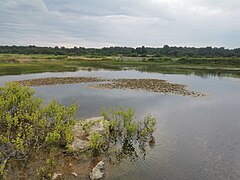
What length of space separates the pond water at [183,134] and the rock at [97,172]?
10.7 inches

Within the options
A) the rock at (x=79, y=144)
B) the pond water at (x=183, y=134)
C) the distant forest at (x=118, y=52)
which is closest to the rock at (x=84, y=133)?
the rock at (x=79, y=144)

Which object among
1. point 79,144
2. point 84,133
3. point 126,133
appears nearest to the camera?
point 79,144

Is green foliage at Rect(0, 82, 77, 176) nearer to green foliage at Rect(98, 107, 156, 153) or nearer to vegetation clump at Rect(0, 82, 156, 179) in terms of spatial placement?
vegetation clump at Rect(0, 82, 156, 179)

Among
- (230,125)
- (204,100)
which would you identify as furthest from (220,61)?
(230,125)

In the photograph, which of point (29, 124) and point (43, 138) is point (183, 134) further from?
point (29, 124)

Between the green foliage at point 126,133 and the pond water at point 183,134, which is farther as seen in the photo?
the green foliage at point 126,133

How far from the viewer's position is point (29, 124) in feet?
35.0

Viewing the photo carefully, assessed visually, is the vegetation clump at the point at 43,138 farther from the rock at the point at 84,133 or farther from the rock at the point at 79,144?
the rock at the point at 79,144

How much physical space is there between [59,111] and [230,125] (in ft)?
38.3

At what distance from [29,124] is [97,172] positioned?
452 cm

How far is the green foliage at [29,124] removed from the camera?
9.43 m

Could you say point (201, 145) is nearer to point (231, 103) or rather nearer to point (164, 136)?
point (164, 136)

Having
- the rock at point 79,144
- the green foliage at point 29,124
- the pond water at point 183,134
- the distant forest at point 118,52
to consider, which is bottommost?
the pond water at point 183,134

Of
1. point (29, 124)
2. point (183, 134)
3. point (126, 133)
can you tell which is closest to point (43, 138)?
point (29, 124)
